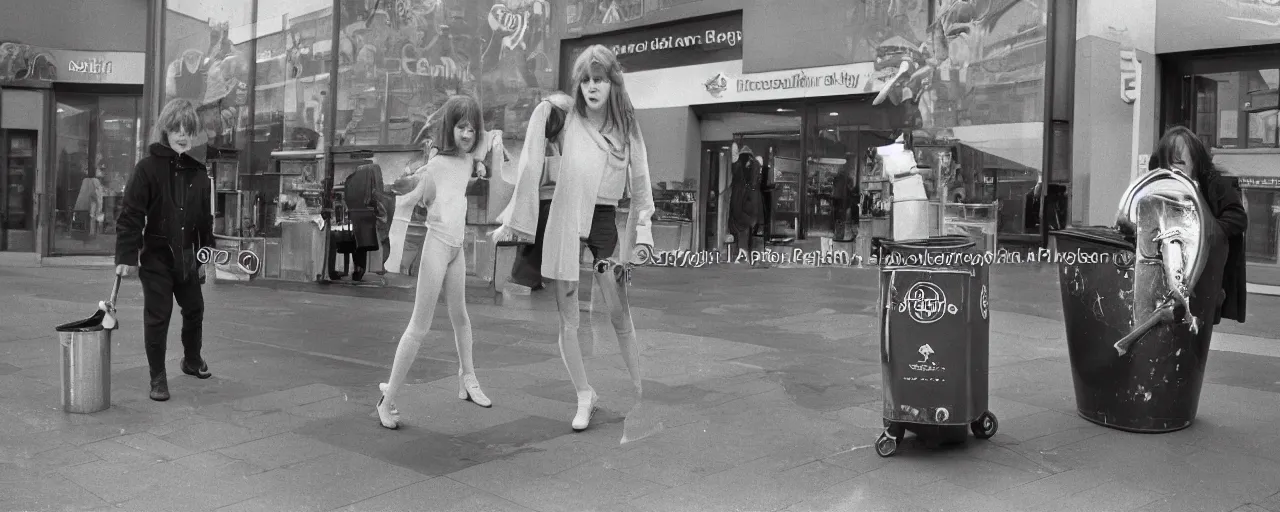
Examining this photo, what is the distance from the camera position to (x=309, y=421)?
5707mm

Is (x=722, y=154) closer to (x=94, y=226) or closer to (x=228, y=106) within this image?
(x=228, y=106)

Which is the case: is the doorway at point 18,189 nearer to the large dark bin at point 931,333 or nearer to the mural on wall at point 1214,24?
the mural on wall at point 1214,24

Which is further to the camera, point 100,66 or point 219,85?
point 100,66

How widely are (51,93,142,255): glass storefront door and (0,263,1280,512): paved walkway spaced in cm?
1427

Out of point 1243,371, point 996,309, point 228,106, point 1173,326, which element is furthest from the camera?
point 228,106

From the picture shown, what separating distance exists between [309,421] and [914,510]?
3.18 m

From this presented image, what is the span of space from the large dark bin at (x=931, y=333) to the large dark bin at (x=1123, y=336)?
820 mm

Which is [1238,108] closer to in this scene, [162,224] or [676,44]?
[676,44]

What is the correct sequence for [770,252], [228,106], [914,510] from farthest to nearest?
[228,106] → [770,252] → [914,510]

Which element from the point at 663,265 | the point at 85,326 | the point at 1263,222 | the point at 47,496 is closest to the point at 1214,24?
the point at 1263,222

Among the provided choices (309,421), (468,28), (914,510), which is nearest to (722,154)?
(468,28)

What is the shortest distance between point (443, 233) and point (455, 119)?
60 cm

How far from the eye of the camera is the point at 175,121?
21.1 ft

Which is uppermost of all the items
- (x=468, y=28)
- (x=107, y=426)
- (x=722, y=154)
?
(x=468, y=28)
